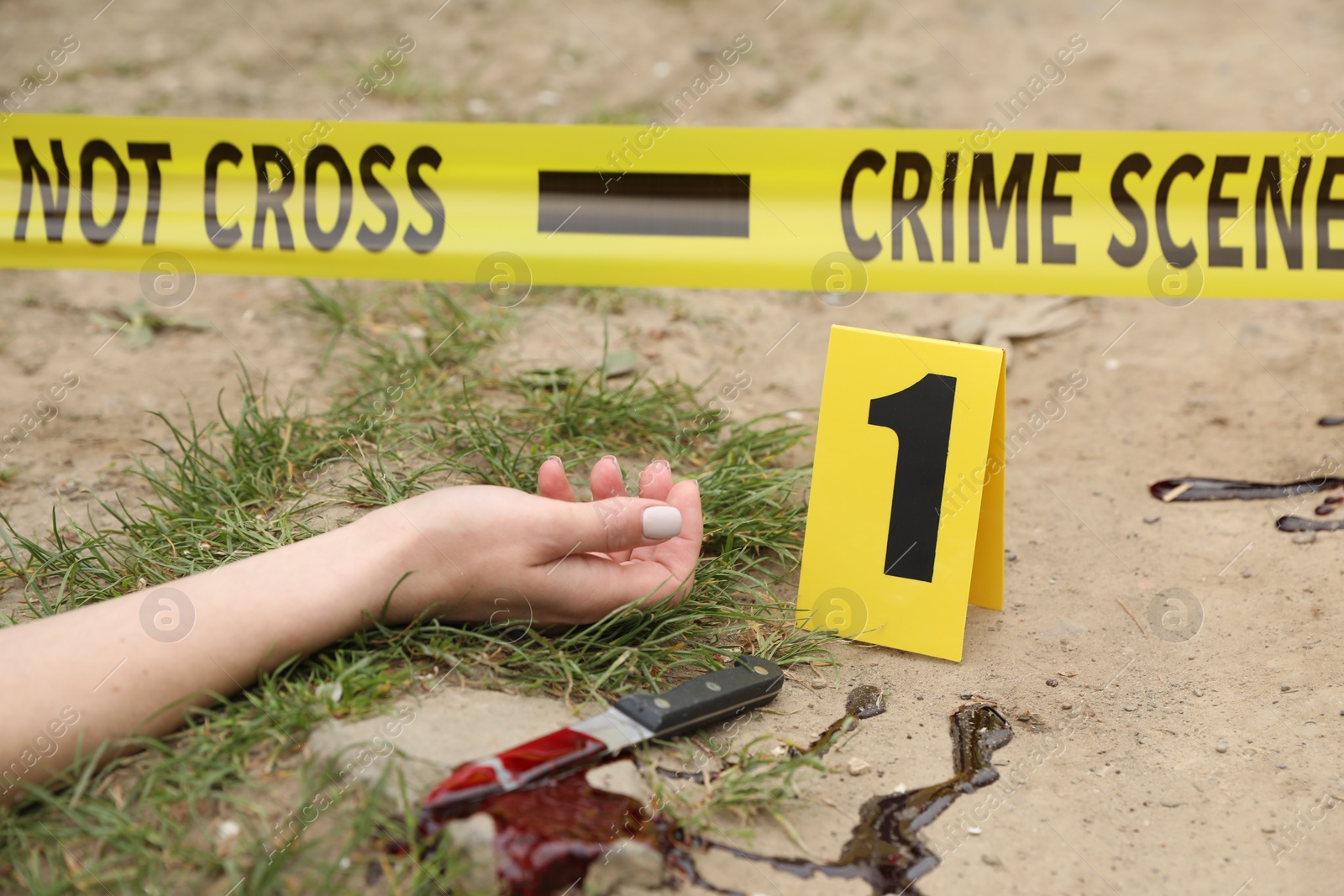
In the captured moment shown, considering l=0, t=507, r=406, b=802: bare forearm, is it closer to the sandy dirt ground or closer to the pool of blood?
the sandy dirt ground

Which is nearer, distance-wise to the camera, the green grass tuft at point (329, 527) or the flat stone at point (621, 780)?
the green grass tuft at point (329, 527)

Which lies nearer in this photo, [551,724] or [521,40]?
[551,724]

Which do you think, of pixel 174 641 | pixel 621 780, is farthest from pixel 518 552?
pixel 174 641

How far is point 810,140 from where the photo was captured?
2936 mm

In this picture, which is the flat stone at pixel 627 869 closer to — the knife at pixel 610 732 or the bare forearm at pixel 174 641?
the knife at pixel 610 732

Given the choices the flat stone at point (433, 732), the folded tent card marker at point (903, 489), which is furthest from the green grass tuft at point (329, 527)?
the folded tent card marker at point (903, 489)

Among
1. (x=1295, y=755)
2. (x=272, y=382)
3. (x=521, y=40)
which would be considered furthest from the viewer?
(x=521, y=40)

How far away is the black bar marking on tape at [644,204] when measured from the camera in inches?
117

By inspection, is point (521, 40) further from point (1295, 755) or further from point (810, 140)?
point (1295, 755)

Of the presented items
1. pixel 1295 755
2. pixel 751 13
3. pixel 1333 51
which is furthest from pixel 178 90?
pixel 1333 51

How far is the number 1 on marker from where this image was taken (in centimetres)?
218

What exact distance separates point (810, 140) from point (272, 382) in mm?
1860

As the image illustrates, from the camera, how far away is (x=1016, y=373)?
3.49 metres

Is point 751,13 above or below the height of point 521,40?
above
